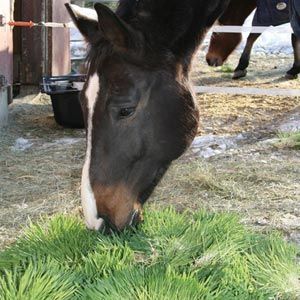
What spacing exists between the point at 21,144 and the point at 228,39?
2111 millimetres

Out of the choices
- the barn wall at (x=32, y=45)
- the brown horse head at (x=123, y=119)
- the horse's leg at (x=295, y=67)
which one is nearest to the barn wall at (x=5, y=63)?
the barn wall at (x=32, y=45)

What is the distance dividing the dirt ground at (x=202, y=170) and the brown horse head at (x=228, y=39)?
1.64 ft

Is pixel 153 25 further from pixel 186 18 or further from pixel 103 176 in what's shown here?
pixel 103 176

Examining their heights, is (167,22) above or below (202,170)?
above

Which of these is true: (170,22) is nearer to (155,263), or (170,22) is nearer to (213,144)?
(155,263)

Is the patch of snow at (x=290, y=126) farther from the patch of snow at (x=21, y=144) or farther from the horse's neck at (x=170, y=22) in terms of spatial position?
the horse's neck at (x=170, y=22)

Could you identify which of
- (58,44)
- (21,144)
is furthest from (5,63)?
(58,44)

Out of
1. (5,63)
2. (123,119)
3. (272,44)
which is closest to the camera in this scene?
(123,119)

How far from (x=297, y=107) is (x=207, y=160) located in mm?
1901

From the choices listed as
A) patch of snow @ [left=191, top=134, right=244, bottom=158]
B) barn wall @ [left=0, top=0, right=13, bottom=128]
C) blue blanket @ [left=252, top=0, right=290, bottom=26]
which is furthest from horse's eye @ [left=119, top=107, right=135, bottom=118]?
barn wall @ [left=0, top=0, right=13, bottom=128]

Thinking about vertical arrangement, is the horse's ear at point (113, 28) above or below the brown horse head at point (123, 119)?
above

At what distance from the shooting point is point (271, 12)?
3.41 m

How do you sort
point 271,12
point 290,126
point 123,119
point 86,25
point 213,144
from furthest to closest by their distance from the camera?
point 290,126
point 213,144
point 271,12
point 86,25
point 123,119

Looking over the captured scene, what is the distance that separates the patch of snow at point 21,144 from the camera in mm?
4389
